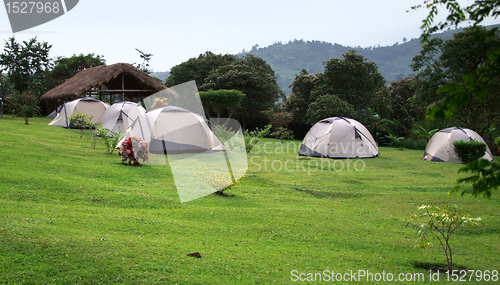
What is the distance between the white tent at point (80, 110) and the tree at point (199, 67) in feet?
64.2

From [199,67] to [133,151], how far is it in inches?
1331

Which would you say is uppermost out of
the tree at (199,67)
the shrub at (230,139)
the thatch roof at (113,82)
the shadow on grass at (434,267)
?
the tree at (199,67)

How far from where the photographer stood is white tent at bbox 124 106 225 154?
15.3 metres

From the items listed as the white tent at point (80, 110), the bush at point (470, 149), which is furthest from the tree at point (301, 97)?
the bush at point (470, 149)

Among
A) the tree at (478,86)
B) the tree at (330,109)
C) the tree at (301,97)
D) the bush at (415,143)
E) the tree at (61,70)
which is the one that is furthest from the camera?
the tree at (61,70)

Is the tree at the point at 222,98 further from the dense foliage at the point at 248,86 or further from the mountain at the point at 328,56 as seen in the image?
the mountain at the point at 328,56

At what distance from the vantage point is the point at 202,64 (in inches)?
1753

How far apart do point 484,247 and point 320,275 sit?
3.27 metres

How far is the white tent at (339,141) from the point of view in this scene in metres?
17.9

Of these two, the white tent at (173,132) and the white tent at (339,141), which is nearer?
the white tent at (173,132)

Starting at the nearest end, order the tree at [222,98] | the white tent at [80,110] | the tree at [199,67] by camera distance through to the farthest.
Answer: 1. the white tent at [80,110]
2. the tree at [222,98]
3. the tree at [199,67]

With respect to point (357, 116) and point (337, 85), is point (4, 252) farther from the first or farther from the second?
point (337, 85)

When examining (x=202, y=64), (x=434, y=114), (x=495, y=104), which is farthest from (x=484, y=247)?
(x=202, y=64)

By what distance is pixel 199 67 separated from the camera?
44500 millimetres
